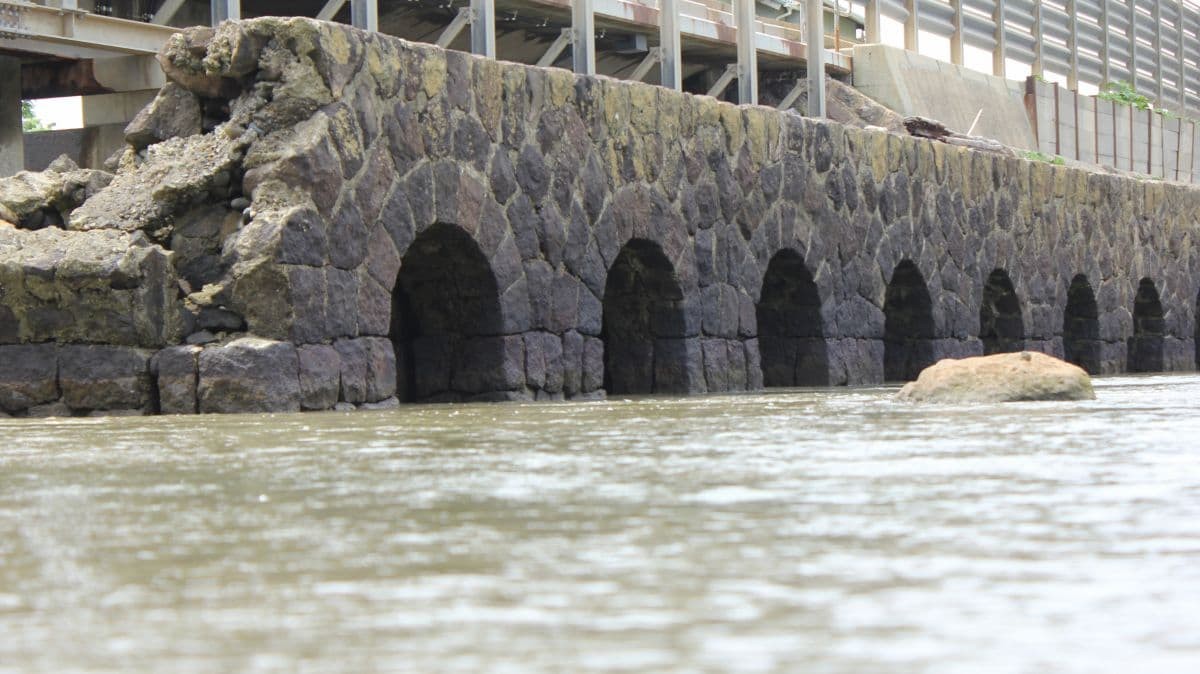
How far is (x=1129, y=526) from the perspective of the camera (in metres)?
3.96

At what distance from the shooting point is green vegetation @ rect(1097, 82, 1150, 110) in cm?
3562

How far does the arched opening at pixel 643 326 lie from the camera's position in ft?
45.3

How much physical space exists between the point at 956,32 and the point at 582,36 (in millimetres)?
11867

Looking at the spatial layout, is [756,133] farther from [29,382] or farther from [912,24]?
[912,24]

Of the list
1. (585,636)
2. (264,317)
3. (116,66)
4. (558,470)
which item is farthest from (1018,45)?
(585,636)

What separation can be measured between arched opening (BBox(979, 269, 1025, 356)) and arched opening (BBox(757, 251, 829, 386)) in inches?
172

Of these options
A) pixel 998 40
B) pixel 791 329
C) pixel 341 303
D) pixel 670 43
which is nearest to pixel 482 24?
pixel 670 43

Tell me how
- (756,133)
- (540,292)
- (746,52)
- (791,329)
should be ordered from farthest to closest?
(746,52)
(791,329)
(756,133)
(540,292)

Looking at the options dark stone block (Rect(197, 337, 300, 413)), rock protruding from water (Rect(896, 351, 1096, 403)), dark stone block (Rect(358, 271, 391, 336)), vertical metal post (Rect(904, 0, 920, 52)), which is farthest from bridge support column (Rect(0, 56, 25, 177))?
vertical metal post (Rect(904, 0, 920, 52))

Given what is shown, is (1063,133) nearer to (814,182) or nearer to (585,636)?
(814,182)

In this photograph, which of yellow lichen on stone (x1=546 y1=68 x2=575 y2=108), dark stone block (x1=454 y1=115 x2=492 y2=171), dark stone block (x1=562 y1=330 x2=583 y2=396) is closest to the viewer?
dark stone block (x1=454 y1=115 x2=492 y2=171)

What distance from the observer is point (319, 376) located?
10055 mm

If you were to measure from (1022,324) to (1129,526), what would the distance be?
53.4ft

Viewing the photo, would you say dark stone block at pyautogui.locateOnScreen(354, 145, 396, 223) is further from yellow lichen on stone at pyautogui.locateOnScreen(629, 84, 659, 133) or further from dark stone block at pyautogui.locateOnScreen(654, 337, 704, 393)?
dark stone block at pyautogui.locateOnScreen(654, 337, 704, 393)
